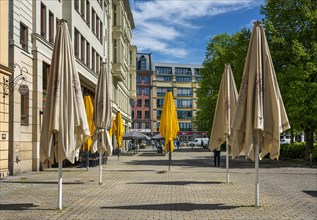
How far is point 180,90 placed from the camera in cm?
13275

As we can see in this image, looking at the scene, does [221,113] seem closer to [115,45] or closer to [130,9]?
[115,45]

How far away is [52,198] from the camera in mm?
10789

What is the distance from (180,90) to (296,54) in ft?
350

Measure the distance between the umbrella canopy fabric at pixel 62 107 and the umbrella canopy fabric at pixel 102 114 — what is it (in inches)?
195

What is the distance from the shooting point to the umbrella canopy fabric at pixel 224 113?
1402 cm

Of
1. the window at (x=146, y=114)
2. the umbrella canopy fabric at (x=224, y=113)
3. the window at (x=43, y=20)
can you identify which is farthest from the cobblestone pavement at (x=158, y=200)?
the window at (x=146, y=114)

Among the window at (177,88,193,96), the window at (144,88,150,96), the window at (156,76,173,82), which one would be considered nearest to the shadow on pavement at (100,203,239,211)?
the window at (144,88,150,96)

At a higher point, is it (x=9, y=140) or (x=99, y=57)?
(x=99, y=57)

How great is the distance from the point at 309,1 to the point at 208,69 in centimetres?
2564

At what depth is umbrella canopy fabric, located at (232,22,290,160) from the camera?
9.20 metres

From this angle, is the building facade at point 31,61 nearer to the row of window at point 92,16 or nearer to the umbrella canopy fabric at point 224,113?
→ the row of window at point 92,16

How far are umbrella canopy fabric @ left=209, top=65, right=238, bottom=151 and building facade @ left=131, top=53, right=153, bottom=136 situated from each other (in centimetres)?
10521

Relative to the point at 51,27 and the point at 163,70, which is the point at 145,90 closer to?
the point at 163,70

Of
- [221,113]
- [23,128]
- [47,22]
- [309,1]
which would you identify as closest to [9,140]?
[23,128]
